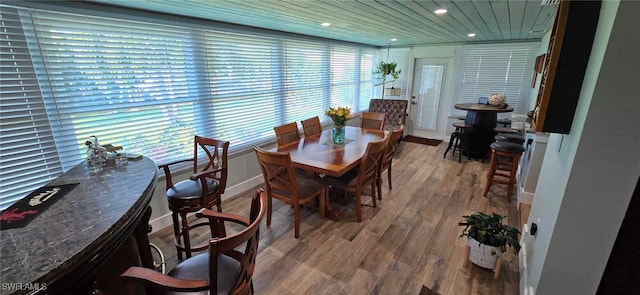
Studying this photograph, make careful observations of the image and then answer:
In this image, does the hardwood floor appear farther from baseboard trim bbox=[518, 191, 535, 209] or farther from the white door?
the white door

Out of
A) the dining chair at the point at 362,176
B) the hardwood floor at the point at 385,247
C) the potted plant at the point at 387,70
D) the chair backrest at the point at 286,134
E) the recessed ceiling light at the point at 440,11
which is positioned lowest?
the hardwood floor at the point at 385,247

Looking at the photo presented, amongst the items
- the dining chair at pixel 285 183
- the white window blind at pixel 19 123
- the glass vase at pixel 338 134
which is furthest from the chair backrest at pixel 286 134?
the white window blind at pixel 19 123

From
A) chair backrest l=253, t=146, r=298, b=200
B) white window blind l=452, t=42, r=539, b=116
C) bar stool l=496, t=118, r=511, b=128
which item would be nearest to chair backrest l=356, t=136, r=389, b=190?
chair backrest l=253, t=146, r=298, b=200

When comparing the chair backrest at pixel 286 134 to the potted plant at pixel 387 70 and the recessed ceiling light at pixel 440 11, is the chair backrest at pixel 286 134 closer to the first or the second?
the recessed ceiling light at pixel 440 11

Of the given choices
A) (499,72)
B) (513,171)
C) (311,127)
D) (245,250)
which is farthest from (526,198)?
(245,250)

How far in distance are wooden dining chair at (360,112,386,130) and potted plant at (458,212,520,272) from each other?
219 cm

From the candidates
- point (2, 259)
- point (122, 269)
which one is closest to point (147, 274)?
point (2, 259)

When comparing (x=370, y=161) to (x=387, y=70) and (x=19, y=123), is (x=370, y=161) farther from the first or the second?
(x=387, y=70)

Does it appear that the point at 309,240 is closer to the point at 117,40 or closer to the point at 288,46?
the point at 117,40

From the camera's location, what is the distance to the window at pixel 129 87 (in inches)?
72.2

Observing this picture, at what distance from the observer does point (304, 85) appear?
446 centimetres

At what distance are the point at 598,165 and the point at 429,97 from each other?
527cm

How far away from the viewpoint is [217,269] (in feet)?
3.96

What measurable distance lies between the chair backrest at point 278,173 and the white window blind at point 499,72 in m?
4.84
